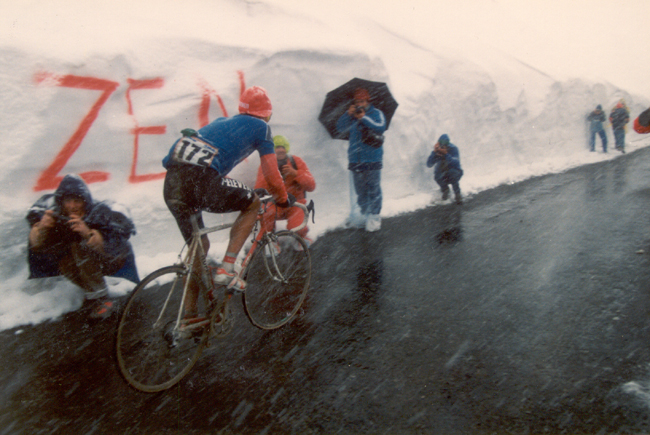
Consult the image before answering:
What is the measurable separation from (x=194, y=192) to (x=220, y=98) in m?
3.24

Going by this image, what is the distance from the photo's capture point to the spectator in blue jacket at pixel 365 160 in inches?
233

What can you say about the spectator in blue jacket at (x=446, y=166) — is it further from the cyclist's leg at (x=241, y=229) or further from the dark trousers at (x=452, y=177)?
the cyclist's leg at (x=241, y=229)

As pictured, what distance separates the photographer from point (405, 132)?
7.86 m

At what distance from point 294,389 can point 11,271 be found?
306 cm

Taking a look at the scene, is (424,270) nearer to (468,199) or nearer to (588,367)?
(588,367)

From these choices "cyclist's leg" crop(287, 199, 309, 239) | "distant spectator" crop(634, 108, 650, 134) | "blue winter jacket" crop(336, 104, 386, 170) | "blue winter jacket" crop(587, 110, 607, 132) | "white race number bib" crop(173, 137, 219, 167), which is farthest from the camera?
"blue winter jacket" crop(587, 110, 607, 132)

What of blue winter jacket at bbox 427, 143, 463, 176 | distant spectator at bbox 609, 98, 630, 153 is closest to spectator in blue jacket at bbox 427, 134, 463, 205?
blue winter jacket at bbox 427, 143, 463, 176

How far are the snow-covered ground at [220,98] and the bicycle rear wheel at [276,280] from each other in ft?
5.57

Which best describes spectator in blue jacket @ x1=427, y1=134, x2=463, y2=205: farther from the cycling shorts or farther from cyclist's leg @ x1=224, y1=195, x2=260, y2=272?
the cycling shorts

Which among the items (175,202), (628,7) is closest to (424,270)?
(175,202)

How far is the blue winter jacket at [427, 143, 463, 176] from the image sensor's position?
7333 millimetres

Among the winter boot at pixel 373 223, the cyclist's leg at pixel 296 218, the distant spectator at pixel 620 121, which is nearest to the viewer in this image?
the cyclist's leg at pixel 296 218

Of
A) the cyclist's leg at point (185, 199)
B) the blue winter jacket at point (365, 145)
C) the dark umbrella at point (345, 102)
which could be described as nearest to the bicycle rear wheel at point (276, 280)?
the cyclist's leg at point (185, 199)

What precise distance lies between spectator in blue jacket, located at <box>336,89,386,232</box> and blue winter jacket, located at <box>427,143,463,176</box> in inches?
71.4
